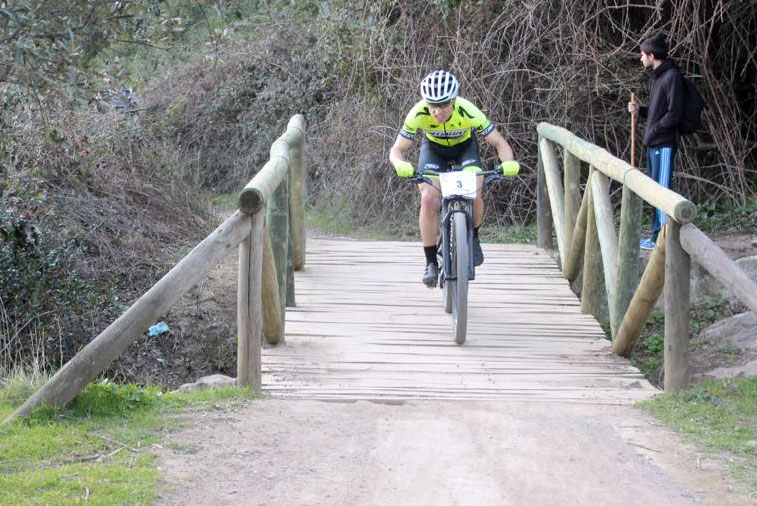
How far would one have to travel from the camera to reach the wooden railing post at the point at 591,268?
7.85 m

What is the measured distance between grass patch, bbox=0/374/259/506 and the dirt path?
0.40 feet

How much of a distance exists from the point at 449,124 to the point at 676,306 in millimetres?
2401

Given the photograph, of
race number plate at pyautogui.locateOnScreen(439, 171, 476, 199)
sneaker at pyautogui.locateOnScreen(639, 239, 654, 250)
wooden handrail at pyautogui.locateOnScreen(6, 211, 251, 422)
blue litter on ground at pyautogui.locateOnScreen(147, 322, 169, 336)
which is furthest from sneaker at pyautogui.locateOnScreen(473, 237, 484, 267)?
blue litter on ground at pyautogui.locateOnScreen(147, 322, 169, 336)

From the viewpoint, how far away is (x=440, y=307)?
26.5 feet

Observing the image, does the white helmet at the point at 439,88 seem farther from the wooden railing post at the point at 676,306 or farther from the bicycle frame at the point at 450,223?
the wooden railing post at the point at 676,306

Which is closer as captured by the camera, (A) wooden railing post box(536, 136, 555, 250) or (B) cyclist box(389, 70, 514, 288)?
(B) cyclist box(389, 70, 514, 288)

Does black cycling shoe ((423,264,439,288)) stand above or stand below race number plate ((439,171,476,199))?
below

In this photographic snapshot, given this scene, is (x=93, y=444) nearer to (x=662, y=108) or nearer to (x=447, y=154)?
(x=447, y=154)

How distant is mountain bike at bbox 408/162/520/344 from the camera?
271 inches

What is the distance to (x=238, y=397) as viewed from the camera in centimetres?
550

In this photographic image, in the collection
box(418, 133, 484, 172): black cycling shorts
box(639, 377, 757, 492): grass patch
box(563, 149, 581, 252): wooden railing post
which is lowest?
box(639, 377, 757, 492): grass patch

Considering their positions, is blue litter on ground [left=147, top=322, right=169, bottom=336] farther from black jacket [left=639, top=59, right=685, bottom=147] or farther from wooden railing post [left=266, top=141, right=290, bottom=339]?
black jacket [left=639, top=59, right=685, bottom=147]

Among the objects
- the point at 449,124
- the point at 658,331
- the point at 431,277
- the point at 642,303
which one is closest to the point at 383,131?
the point at 658,331

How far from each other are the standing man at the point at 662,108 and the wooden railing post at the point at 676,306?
3.53 metres
